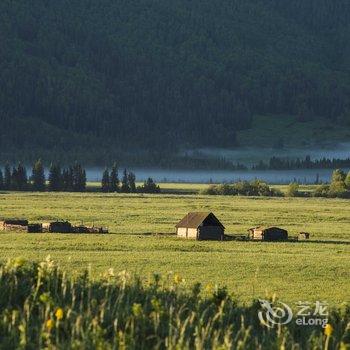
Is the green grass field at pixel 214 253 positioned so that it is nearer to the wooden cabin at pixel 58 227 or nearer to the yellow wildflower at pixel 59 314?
the wooden cabin at pixel 58 227

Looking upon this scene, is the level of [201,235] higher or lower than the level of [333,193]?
lower

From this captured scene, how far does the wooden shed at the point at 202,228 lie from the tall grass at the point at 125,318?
57498 millimetres

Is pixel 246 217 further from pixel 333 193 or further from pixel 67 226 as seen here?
pixel 333 193

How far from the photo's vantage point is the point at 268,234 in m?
83.2

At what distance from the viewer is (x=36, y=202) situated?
142750mm

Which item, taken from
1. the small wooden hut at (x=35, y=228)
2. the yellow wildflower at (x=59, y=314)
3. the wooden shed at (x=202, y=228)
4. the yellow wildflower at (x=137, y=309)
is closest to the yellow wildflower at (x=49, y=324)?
the yellow wildflower at (x=59, y=314)

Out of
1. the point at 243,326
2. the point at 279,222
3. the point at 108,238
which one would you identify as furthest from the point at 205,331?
the point at 279,222

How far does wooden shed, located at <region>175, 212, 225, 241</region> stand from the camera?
84.2m

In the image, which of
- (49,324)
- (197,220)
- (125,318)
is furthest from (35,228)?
(49,324)

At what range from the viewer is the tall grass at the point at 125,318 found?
71.6 ft

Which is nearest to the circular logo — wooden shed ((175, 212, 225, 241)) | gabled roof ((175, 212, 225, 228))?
wooden shed ((175, 212, 225, 241))

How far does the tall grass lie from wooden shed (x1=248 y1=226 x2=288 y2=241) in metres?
56.2

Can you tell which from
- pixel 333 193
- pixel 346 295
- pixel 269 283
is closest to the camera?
pixel 346 295

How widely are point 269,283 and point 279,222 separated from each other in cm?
5892
